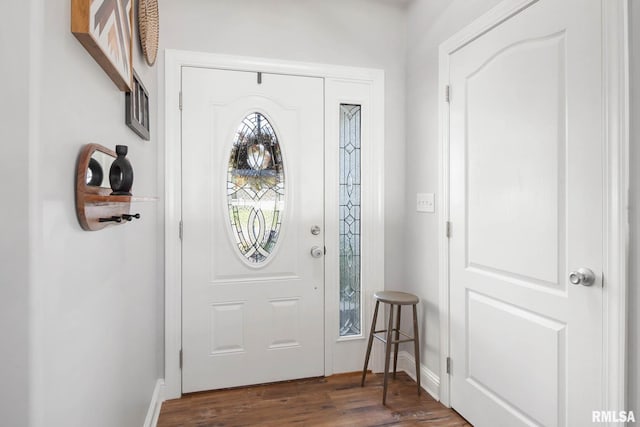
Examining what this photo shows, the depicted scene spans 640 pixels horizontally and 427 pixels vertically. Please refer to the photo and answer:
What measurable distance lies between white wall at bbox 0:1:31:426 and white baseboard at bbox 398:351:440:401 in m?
2.11

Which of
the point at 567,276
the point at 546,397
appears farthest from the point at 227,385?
the point at 567,276

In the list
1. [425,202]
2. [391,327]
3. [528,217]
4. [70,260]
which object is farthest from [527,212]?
[70,260]

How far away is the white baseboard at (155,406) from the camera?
5.97 feet

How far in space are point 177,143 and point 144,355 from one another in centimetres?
121

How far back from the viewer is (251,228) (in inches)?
92.3

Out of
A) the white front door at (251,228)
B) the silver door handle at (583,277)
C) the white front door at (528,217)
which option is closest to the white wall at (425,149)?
the white front door at (528,217)

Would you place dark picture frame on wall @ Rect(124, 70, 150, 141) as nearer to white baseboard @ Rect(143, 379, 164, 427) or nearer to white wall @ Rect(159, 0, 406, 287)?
white wall @ Rect(159, 0, 406, 287)

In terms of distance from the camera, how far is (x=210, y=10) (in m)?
2.23

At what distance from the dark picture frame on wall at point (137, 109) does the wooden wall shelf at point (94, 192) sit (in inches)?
15.6

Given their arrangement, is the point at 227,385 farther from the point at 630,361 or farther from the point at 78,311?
the point at 630,361

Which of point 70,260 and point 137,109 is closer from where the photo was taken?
point 70,260

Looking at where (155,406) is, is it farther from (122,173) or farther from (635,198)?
(635,198)

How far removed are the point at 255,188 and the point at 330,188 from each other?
50cm

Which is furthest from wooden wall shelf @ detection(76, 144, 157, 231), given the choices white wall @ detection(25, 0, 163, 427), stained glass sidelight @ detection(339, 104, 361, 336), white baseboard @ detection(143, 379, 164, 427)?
stained glass sidelight @ detection(339, 104, 361, 336)
